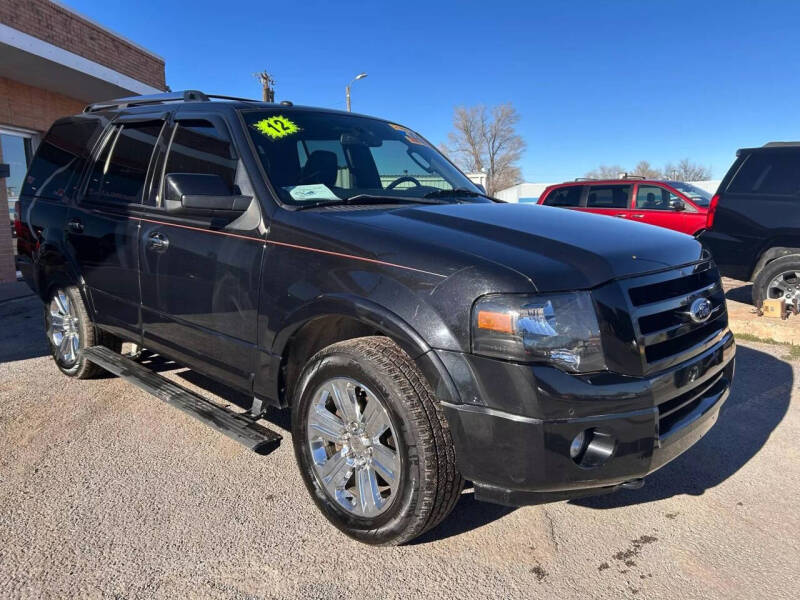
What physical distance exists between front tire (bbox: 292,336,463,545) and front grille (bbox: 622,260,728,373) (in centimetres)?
86

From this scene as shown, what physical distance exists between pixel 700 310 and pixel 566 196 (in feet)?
32.4

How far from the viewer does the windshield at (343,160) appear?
3143 millimetres

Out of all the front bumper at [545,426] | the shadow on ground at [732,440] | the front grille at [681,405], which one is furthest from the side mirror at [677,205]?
the front bumper at [545,426]

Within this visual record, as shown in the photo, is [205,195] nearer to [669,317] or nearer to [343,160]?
[343,160]

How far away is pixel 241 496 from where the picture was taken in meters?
3.03

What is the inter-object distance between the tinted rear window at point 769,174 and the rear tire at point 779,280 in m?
0.82

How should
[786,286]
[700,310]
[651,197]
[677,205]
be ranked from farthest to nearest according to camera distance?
[651,197] < [677,205] < [786,286] < [700,310]

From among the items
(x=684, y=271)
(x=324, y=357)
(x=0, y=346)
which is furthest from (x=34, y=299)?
(x=684, y=271)

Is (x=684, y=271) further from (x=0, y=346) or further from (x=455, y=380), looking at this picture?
(x=0, y=346)

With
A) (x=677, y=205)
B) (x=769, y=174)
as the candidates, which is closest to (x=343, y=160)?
(x=769, y=174)

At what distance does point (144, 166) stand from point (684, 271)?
127 inches

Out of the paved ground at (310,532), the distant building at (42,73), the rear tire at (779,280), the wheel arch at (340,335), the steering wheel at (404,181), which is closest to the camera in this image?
the wheel arch at (340,335)

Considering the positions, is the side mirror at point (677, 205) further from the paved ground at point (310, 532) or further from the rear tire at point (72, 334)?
the rear tire at point (72, 334)

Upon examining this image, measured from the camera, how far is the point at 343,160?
353 cm
